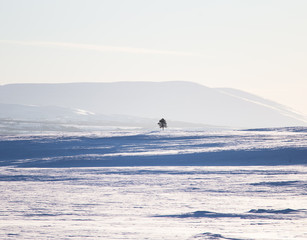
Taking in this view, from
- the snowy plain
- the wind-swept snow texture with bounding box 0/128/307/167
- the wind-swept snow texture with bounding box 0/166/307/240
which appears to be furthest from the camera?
the wind-swept snow texture with bounding box 0/128/307/167

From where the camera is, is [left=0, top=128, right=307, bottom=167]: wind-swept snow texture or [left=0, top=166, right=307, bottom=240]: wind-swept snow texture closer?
[left=0, top=166, right=307, bottom=240]: wind-swept snow texture

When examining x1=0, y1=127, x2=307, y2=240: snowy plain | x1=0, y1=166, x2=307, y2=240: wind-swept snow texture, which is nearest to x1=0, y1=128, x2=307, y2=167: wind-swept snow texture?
x1=0, y1=127, x2=307, y2=240: snowy plain

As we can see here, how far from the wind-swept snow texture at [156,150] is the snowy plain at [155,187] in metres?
0.07

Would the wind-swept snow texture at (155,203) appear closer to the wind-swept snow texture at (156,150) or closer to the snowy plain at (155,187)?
the snowy plain at (155,187)

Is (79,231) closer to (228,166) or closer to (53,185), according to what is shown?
(53,185)

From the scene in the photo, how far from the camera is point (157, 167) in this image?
31.6 meters

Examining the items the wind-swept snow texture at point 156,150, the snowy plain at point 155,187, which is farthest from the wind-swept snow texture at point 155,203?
the wind-swept snow texture at point 156,150

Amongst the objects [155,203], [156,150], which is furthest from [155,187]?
[156,150]

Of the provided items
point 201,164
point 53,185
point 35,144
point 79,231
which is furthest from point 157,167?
point 79,231

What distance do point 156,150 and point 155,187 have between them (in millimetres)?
15794

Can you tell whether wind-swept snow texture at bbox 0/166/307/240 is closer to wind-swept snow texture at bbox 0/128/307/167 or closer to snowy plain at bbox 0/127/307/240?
snowy plain at bbox 0/127/307/240

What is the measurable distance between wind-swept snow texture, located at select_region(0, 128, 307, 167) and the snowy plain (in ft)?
0.22

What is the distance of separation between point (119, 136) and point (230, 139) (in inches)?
360

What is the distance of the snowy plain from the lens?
14.0 m
